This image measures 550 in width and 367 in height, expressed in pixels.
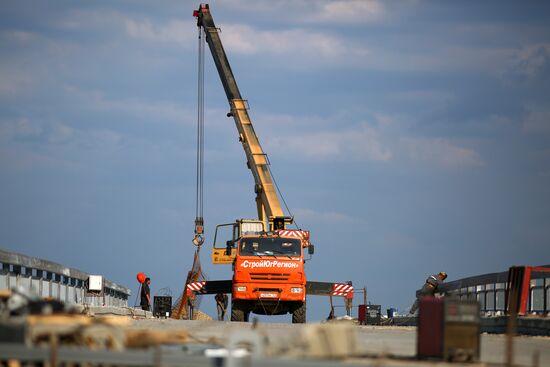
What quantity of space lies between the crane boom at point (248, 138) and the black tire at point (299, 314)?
1382cm

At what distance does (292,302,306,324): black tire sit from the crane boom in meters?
13.8

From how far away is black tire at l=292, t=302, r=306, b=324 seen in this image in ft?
131

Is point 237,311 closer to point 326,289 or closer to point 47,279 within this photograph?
point 326,289

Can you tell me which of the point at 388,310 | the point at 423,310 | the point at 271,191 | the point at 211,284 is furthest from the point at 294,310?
the point at 423,310

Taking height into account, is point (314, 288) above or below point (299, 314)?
above

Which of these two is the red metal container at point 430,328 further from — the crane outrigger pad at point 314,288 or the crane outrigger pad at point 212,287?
the crane outrigger pad at point 314,288

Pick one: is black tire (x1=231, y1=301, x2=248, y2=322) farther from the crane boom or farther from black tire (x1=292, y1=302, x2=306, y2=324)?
the crane boom

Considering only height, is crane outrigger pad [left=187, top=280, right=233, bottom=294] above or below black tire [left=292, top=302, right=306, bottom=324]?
above

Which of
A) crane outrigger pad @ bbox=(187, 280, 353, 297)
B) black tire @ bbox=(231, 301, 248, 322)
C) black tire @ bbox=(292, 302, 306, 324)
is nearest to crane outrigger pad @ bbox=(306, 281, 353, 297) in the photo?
crane outrigger pad @ bbox=(187, 280, 353, 297)

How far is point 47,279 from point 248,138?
85.9 ft

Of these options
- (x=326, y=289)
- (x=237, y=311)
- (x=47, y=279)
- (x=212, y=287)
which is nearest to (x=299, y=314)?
(x=237, y=311)

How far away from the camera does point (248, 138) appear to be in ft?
186

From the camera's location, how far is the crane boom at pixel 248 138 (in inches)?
2189

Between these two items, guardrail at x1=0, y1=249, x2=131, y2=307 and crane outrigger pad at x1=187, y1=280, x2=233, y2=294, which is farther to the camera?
crane outrigger pad at x1=187, y1=280, x2=233, y2=294
